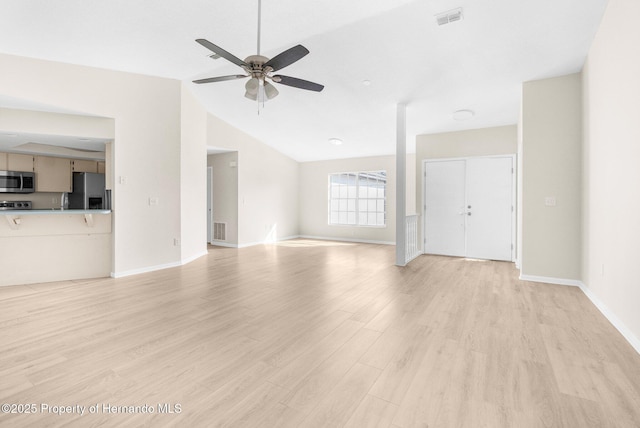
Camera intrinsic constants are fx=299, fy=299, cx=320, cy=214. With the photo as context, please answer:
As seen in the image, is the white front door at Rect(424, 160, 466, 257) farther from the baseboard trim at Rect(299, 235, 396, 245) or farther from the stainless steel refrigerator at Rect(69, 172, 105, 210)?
the stainless steel refrigerator at Rect(69, 172, 105, 210)

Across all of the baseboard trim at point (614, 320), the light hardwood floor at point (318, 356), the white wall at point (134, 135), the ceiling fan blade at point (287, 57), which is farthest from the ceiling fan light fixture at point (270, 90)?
the baseboard trim at point (614, 320)

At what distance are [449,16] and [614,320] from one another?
→ 343cm

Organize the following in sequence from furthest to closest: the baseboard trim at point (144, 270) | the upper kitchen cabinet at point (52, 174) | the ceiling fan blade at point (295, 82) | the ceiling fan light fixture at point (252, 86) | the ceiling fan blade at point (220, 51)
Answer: the upper kitchen cabinet at point (52, 174) < the baseboard trim at point (144, 270) < the ceiling fan light fixture at point (252, 86) < the ceiling fan blade at point (295, 82) < the ceiling fan blade at point (220, 51)

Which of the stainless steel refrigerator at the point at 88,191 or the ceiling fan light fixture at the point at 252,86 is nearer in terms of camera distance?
the ceiling fan light fixture at the point at 252,86

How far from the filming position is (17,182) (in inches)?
219

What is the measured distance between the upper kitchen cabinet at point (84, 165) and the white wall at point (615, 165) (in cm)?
856

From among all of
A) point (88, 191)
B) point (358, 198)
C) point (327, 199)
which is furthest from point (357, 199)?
point (88, 191)

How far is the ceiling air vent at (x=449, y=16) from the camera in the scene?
3.14 m

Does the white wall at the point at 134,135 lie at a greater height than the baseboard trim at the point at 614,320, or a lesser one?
greater

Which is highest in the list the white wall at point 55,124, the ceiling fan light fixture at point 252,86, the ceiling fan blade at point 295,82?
the ceiling fan light fixture at point 252,86

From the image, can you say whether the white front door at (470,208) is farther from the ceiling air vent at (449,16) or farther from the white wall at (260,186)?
the white wall at (260,186)

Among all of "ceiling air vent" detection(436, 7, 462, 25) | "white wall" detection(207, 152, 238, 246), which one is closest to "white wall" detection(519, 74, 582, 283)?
"ceiling air vent" detection(436, 7, 462, 25)

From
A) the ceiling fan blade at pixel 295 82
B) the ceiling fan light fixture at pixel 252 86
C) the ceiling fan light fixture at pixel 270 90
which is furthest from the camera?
the ceiling fan light fixture at pixel 270 90

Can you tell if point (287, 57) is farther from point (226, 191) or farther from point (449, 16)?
point (226, 191)
